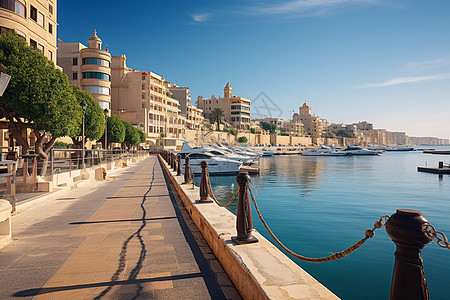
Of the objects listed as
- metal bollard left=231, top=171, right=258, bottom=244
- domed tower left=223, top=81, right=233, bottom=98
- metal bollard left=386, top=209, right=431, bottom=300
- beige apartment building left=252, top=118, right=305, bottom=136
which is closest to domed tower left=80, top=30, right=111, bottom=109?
metal bollard left=231, top=171, right=258, bottom=244

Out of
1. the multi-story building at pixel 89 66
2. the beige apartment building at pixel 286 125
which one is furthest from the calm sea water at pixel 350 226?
the beige apartment building at pixel 286 125

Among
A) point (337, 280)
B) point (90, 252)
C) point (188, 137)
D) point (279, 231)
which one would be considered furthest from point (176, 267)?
point (188, 137)

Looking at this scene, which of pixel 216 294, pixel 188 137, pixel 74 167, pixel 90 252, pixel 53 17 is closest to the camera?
pixel 216 294

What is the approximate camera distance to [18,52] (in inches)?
702

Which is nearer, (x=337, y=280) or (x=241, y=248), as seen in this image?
(x=241, y=248)

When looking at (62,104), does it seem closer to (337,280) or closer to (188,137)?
(337,280)

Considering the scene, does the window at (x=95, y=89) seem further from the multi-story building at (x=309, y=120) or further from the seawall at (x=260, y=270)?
the multi-story building at (x=309, y=120)

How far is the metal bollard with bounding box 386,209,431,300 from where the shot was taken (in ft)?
5.87

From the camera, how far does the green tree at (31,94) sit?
17078mm

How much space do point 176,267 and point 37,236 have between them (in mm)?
3386

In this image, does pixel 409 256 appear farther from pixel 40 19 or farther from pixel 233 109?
pixel 233 109

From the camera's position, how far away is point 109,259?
14.9 ft

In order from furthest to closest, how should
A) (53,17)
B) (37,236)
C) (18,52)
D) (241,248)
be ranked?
(53,17)
(18,52)
(37,236)
(241,248)

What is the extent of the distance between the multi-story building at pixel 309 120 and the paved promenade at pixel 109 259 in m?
176
